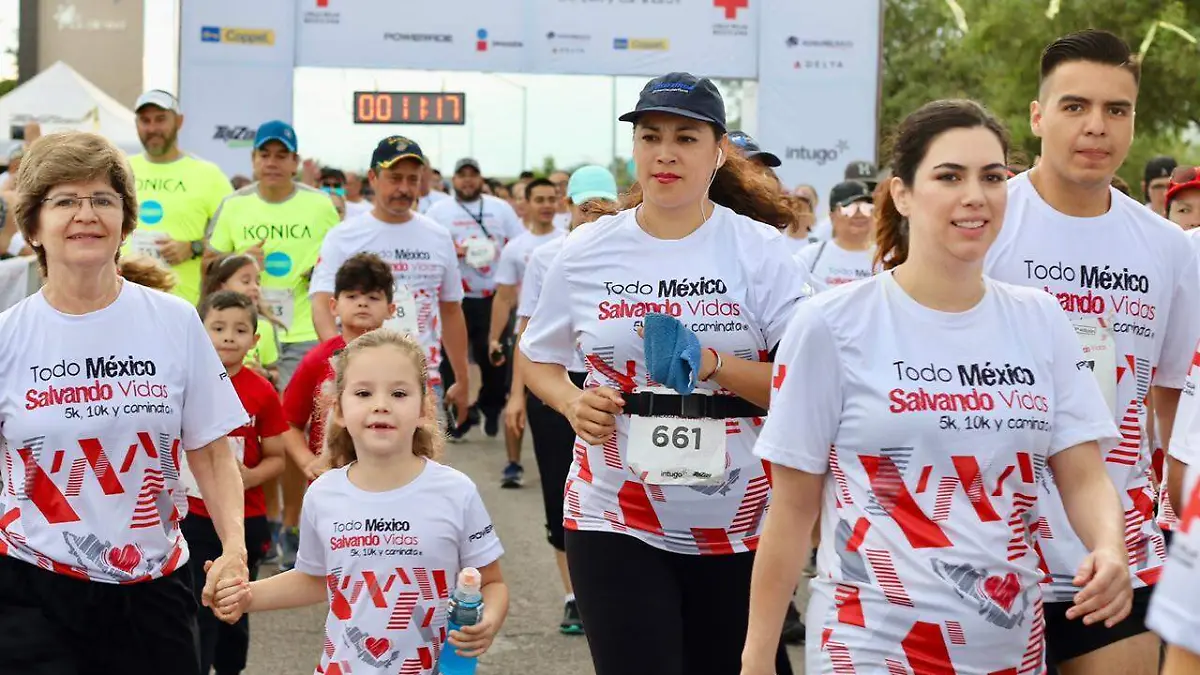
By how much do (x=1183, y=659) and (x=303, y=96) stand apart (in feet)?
56.5

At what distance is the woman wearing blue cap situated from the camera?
14.9 feet

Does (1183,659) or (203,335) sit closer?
(1183,659)

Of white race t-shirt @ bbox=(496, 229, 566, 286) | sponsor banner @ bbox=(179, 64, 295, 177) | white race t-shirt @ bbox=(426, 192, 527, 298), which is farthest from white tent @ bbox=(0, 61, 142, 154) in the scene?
white race t-shirt @ bbox=(496, 229, 566, 286)

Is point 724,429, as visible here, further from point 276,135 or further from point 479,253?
point 479,253

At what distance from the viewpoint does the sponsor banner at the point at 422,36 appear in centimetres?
1866

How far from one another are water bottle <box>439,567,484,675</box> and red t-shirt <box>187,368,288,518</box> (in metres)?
2.31

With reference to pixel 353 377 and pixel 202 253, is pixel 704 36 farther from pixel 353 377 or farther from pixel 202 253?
pixel 353 377

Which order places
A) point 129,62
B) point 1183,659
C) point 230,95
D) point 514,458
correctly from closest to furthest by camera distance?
point 1183,659, point 514,458, point 230,95, point 129,62

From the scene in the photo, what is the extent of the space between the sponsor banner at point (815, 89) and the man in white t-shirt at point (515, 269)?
19.0ft

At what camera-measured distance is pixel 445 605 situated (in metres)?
4.58

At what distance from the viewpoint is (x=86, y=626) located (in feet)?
13.8

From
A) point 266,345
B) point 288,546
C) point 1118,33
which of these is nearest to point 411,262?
point 266,345

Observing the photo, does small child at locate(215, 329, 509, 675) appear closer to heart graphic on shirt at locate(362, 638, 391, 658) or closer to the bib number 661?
heart graphic on shirt at locate(362, 638, 391, 658)

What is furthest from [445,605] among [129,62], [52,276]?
[129,62]
